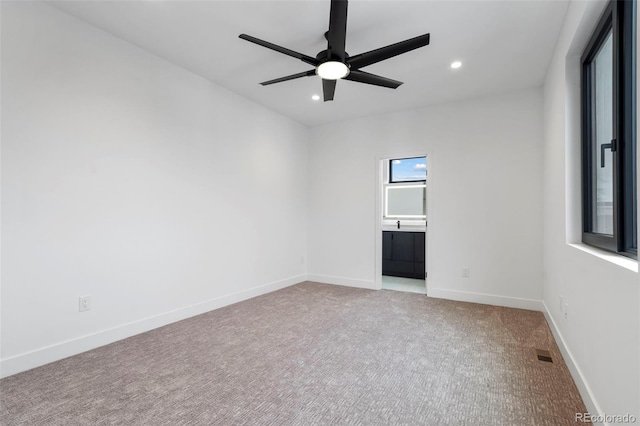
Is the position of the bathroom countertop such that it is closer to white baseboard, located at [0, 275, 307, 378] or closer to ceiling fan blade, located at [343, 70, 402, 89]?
white baseboard, located at [0, 275, 307, 378]

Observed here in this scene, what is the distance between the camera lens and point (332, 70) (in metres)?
2.40

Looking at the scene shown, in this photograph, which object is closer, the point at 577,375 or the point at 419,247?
the point at 577,375

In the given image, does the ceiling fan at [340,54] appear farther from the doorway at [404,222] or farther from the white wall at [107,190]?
the doorway at [404,222]

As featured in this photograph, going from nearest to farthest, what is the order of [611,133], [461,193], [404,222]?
[611,133], [461,193], [404,222]

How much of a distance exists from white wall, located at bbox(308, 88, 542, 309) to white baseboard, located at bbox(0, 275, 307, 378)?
1.96 metres

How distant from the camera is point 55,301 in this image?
7.79 ft

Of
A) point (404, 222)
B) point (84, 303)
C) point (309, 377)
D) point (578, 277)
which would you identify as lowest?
point (309, 377)

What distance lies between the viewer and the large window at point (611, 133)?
1.58m

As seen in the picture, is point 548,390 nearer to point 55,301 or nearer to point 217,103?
point 55,301

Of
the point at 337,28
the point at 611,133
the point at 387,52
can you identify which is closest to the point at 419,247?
the point at 611,133

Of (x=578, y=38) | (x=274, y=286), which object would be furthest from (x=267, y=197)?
(x=578, y=38)

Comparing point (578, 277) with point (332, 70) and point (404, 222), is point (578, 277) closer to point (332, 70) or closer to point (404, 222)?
point (332, 70)

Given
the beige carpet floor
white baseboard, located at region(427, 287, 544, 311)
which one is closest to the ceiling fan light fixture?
the beige carpet floor

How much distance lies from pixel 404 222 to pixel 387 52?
3.87 metres
